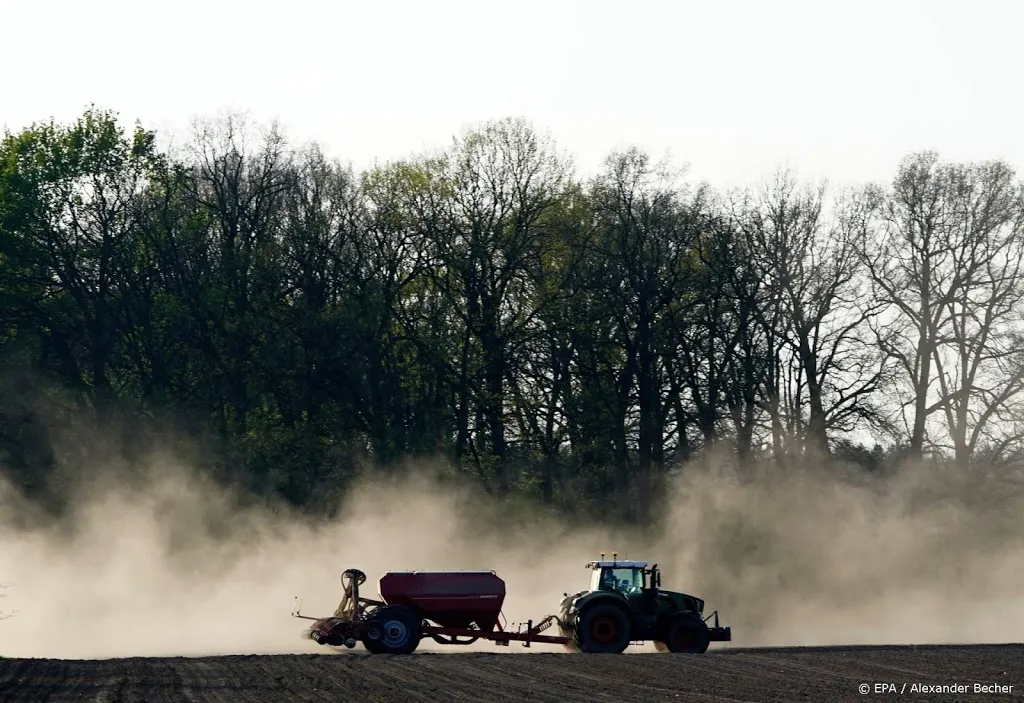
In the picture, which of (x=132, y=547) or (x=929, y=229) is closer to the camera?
(x=132, y=547)

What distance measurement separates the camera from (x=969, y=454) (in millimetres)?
53438

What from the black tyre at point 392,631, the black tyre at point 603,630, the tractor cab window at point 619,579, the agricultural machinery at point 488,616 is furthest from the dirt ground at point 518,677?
the tractor cab window at point 619,579

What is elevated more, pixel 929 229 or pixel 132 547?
pixel 929 229

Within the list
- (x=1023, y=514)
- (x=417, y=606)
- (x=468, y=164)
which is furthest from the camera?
(x=468, y=164)

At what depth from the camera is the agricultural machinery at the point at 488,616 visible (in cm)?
3064

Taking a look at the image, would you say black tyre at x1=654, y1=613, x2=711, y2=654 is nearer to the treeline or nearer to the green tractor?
the green tractor

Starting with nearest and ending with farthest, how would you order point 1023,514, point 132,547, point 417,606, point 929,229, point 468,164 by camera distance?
point 417,606 < point 132,547 < point 1023,514 < point 929,229 < point 468,164

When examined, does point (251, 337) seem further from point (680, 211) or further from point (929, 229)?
point (929, 229)

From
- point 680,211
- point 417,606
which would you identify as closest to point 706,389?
point 680,211

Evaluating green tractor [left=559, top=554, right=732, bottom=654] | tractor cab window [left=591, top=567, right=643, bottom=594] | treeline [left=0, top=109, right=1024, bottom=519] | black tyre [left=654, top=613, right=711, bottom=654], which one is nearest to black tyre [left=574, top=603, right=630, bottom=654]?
green tractor [left=559, top=554, right=732, bottom=654]

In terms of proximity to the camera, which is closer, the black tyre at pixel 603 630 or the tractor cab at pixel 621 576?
the black tyre at pixel 603 630

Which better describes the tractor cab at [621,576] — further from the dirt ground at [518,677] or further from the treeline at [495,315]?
the treeline at [495,315]

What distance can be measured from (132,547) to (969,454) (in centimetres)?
3084

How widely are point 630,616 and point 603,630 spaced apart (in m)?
0.74
